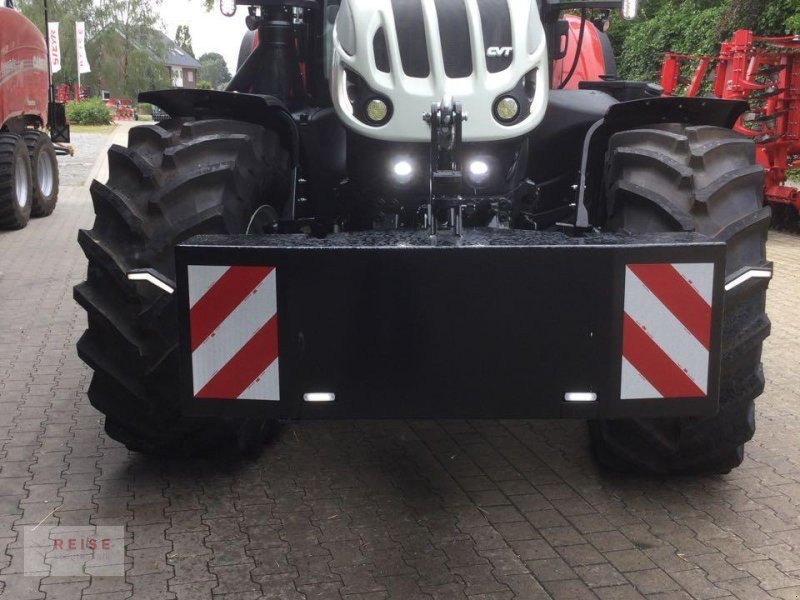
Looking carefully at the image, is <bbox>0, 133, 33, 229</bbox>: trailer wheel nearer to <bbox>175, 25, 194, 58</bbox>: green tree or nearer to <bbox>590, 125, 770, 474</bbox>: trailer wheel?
<bbox>590, 125, 770, 474</bbox>: trailer wheel

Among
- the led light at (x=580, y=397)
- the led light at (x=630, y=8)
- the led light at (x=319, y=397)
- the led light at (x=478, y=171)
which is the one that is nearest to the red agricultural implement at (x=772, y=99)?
the led light at (x=630, y=8)

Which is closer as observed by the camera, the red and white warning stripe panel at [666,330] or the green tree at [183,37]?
the red and white warning stripe panel at [666,330]

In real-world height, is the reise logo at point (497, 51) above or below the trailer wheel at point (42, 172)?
above

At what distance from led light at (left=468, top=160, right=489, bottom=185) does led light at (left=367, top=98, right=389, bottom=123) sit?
0.43 m

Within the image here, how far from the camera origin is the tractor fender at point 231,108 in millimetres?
4430

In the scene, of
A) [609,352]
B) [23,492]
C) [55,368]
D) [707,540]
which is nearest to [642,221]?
[609,352]

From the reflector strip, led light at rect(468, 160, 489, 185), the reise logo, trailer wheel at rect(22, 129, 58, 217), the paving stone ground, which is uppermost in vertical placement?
the reise logo

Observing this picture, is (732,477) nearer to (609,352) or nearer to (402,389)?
(609,352)

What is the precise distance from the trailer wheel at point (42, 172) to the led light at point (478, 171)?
10.7 meters

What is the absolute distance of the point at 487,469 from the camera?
4.61 meters

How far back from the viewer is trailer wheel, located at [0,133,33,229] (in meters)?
12.1

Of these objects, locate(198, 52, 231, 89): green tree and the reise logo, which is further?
locate(198, 52, 231, 89): green tree

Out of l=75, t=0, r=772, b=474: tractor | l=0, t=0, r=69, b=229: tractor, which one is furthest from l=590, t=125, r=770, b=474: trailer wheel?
l=0, t=0, r=69, b=229: tractor

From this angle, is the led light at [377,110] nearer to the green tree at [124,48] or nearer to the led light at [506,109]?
the led light at [506,109]
